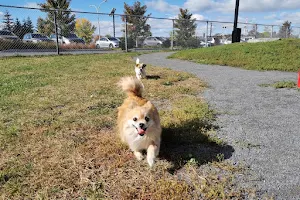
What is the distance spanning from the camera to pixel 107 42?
86.8 feet

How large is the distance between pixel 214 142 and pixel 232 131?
19.4 inches

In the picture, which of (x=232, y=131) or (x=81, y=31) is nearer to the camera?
(x=232, y=131)

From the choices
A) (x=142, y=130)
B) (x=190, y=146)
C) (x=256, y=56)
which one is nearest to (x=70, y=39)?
(x=256, y=56)

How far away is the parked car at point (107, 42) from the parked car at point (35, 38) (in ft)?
24.5

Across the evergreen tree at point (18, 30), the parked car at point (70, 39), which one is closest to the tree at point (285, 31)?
the parked car at point (70, 39)

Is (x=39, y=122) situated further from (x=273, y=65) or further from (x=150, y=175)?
(x=273, y=65)

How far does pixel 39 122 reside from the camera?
3.48m

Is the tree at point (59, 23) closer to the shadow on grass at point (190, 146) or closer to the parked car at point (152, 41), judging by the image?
the parked car at point (152, 41)

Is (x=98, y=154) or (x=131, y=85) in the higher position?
(x=131, y=85)

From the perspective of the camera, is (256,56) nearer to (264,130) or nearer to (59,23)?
(264,130)

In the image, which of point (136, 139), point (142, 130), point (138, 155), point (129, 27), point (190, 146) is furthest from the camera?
point (129, 27)

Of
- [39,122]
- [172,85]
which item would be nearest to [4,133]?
[39,122]

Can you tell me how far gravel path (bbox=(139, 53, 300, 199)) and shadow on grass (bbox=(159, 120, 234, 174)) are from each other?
17cm

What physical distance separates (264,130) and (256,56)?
8316 millimetres
